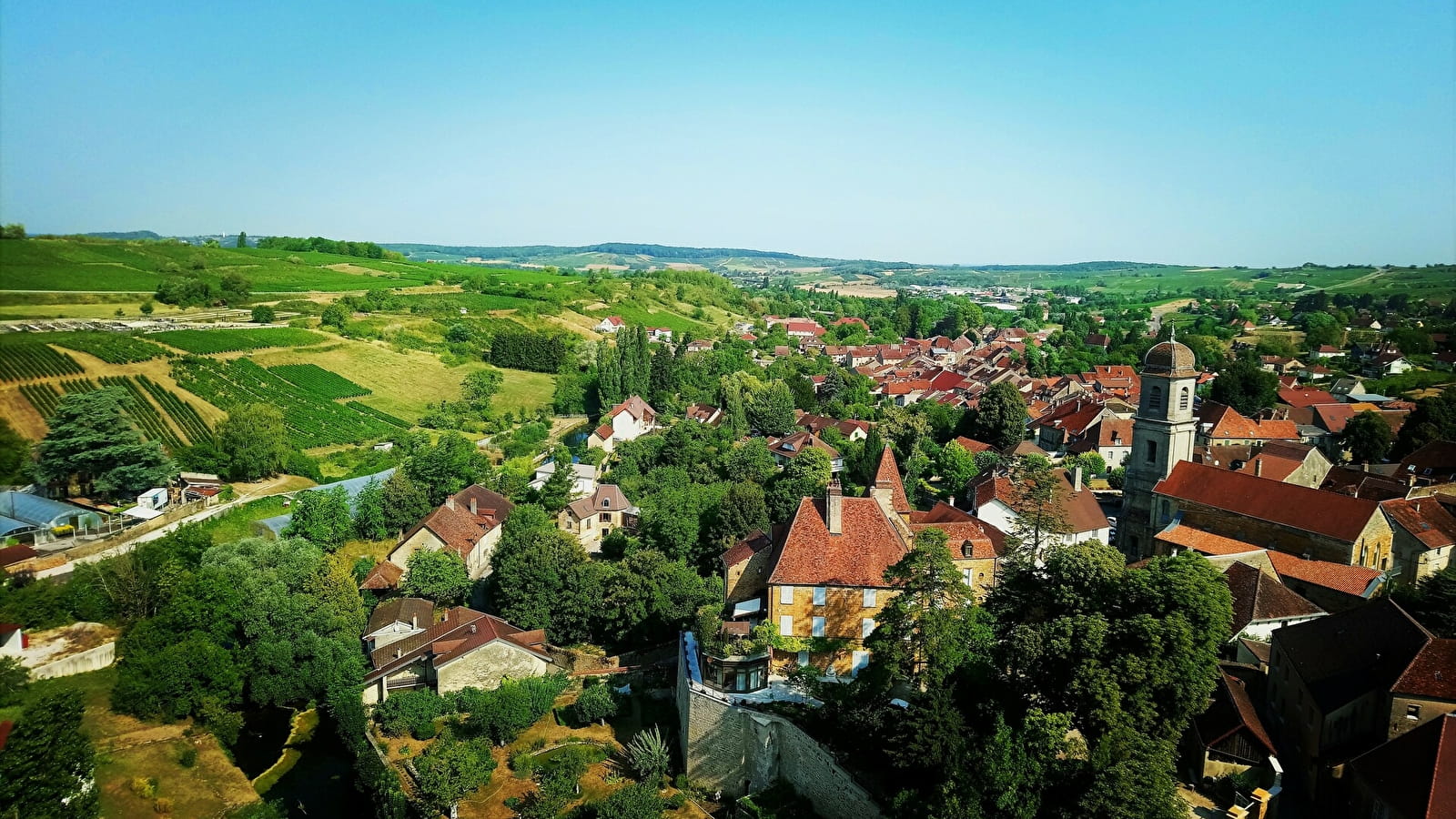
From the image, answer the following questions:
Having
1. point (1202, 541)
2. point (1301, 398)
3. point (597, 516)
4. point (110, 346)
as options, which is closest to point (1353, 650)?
point (1202, 541)

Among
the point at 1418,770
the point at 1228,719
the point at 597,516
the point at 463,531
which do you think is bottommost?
the point at 597,516

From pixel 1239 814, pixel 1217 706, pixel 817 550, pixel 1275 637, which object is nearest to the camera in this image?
pixel 1239 814

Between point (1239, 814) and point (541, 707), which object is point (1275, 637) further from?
point (541, 707)

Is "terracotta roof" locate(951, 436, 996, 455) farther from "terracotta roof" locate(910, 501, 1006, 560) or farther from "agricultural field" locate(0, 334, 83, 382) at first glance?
"agricultural field" locate(0, 334, 83, 382)

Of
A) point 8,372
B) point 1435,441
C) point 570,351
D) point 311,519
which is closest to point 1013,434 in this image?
point 1435,441

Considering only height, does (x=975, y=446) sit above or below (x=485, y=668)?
above

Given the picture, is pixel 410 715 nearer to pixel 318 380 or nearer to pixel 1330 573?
pixel 1330 573
